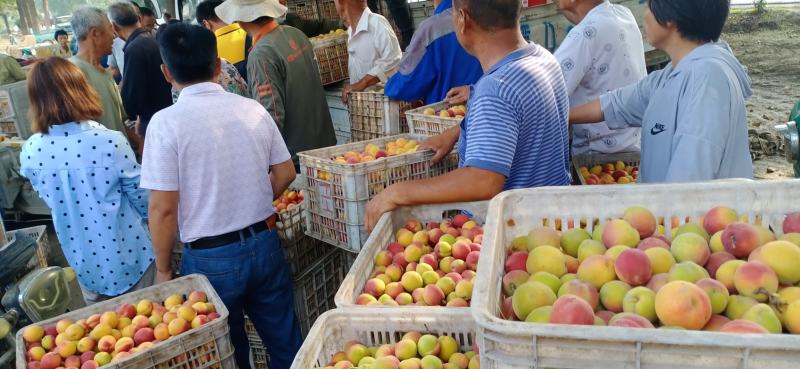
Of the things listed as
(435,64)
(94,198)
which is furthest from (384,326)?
(435,64)

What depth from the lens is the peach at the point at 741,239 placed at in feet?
4.42

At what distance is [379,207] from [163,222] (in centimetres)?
96

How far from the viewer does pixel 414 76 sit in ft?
13.1

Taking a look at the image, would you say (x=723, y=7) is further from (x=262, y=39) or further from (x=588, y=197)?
(x=262, y=39)

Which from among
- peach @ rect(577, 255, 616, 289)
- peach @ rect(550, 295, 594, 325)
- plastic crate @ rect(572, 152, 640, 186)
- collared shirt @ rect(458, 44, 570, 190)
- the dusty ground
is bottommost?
the dusty ground

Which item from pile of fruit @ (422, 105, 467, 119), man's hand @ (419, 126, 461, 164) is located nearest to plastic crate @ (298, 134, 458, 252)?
man's hand @ (419, 126, 461, 164)

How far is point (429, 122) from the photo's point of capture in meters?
3.47

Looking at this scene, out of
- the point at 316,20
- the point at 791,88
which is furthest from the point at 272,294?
the point at 791,88

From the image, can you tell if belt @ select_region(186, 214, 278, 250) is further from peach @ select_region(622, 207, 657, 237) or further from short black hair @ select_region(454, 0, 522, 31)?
peach @ select_region(622, 207, 657, 237)

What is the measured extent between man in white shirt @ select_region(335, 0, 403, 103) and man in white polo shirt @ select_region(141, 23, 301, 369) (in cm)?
197

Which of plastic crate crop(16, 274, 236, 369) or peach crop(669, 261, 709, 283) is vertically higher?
peach crop(669, 261, 709, 283)

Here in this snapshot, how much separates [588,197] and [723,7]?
1.09 metres

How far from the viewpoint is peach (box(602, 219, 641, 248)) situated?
4.73 feet

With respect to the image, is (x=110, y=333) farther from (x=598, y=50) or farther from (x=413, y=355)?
(x=598, y=50)
